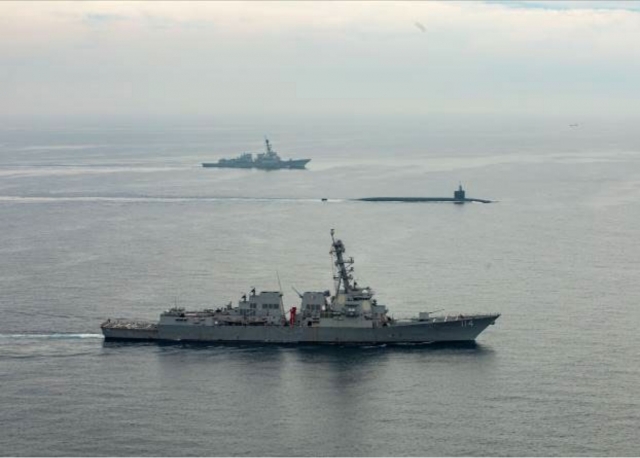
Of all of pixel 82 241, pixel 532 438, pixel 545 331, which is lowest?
pixel 532 438

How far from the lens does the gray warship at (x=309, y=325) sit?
81.6 m

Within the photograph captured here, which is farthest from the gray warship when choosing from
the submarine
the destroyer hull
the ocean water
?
the submarine

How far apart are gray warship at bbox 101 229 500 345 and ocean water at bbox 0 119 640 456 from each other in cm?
156

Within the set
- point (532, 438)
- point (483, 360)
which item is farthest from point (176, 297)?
point (532, 438)

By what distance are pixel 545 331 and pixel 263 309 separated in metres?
23.0

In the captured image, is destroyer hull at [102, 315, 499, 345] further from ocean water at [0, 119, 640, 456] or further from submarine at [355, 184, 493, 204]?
submarine at [355, 184, 493, 204]

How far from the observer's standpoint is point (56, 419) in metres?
62.8

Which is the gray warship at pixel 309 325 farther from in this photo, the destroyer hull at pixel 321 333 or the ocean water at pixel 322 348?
the ocean water at pixel 322 348

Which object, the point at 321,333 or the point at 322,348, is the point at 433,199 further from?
the point at 322,348

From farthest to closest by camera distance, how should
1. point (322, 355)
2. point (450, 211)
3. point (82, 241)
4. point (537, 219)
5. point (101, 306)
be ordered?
point (450, 211) < point (537, 219) < point (82, 241) < point (101, 306) < point (322, 355)

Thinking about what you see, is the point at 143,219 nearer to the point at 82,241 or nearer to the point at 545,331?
the point at 82,241

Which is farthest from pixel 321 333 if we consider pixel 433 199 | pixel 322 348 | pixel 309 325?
pixel 433 199

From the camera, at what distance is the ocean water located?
200ft

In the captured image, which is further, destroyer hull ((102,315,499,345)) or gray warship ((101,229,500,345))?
gray warship ((101,229,500,345))
